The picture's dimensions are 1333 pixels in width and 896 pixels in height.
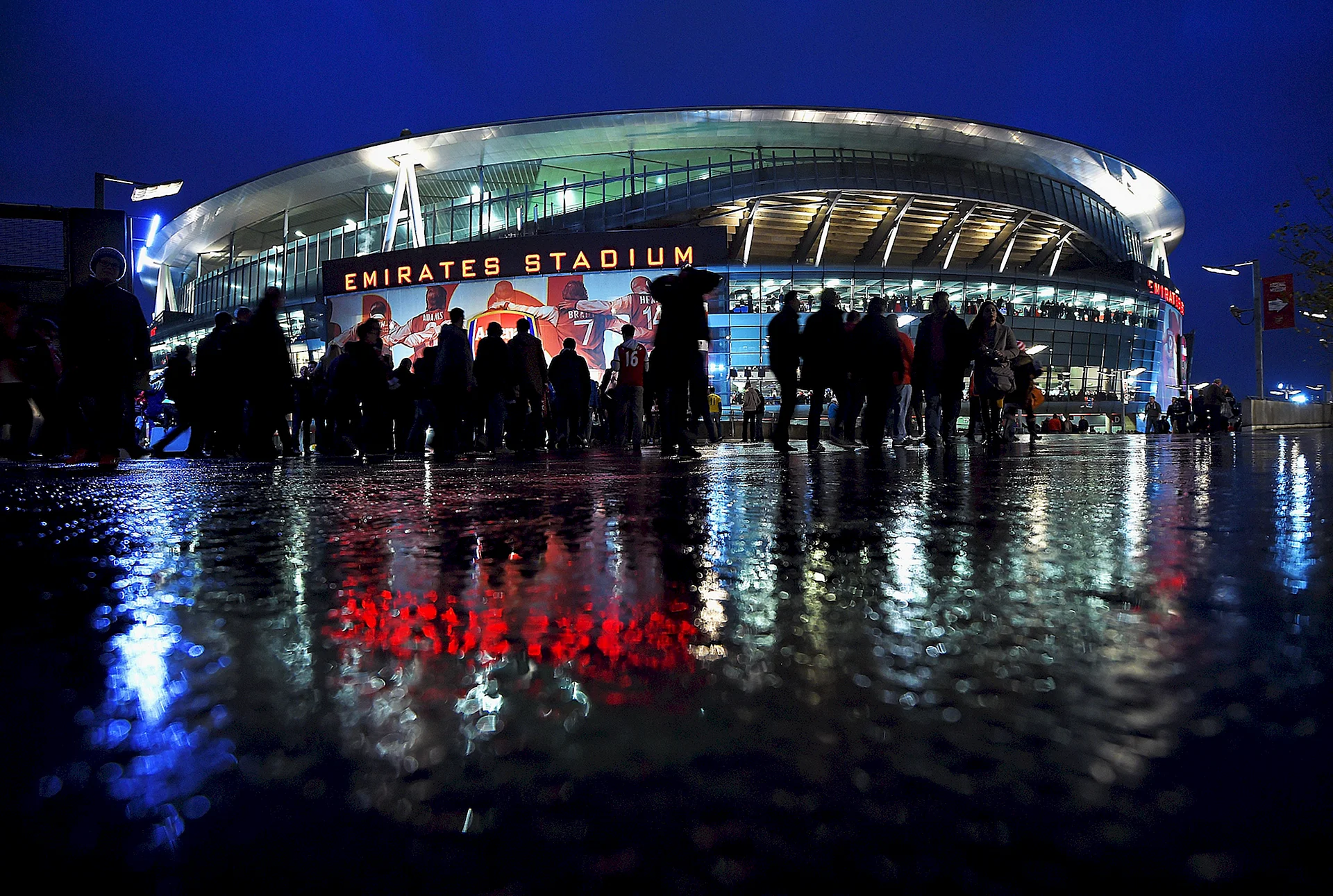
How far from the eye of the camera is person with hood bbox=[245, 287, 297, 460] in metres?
7.90

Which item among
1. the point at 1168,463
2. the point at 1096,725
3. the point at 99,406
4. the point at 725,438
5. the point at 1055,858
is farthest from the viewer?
the point at 725,438

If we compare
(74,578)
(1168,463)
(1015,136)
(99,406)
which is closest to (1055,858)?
(74,578)

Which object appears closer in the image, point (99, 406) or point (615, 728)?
point (615, 728)

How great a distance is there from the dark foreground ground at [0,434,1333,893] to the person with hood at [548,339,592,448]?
34.7ft

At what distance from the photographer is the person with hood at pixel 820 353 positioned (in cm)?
828

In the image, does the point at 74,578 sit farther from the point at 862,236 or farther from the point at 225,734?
the point at 862,236

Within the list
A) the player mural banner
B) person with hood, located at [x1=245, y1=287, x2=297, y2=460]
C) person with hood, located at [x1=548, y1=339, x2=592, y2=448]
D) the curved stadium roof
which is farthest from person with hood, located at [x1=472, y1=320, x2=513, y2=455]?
the curved stadium roof

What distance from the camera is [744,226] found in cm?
3612

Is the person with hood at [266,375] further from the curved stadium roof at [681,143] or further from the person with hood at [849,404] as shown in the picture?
the curved stadium roof at [681,143]

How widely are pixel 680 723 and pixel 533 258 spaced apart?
28.3 m

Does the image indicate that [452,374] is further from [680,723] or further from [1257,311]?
[1257,311]

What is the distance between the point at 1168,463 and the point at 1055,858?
16.6ft

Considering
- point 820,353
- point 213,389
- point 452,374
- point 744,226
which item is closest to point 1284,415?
point 744,226

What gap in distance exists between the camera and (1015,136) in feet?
133
